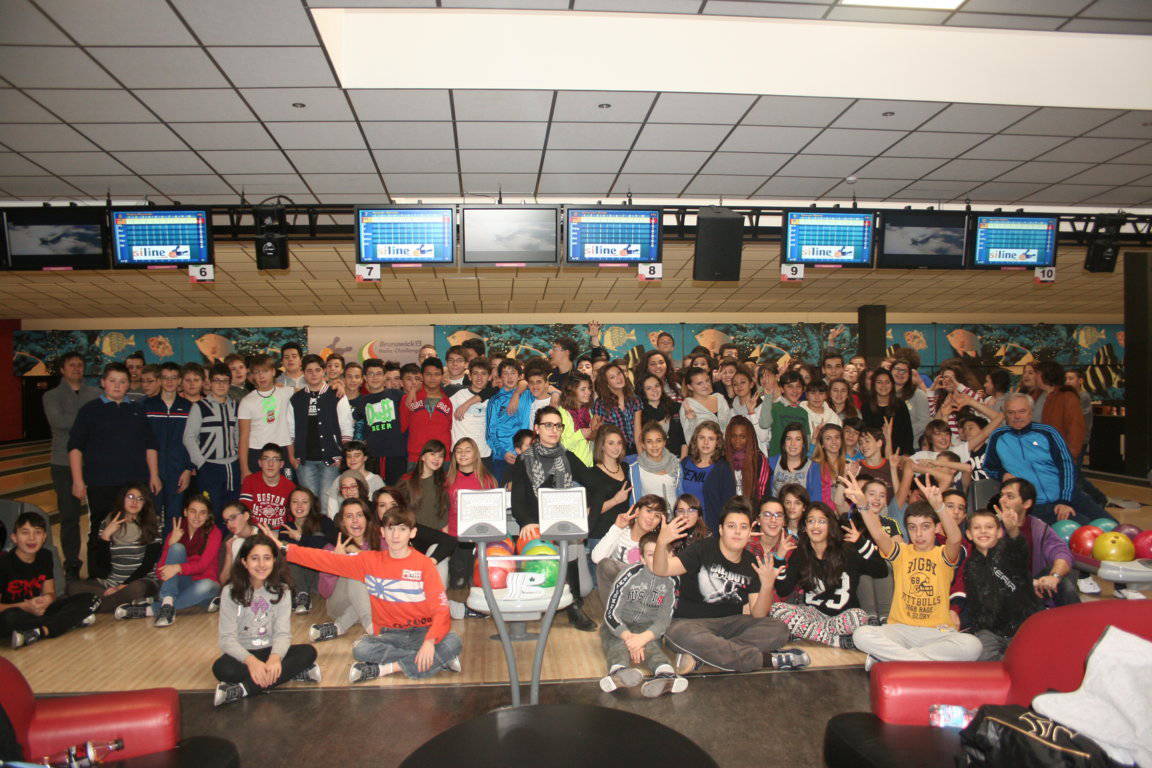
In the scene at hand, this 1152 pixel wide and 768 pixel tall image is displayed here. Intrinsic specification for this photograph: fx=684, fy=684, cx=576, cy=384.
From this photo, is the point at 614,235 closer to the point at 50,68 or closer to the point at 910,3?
the point at 910,3

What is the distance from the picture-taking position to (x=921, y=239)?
19.3 feet

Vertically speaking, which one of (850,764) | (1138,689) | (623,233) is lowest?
(850,764)

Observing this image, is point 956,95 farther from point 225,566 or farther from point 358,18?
point 225,566

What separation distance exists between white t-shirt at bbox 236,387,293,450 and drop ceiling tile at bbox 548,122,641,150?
9.06ft

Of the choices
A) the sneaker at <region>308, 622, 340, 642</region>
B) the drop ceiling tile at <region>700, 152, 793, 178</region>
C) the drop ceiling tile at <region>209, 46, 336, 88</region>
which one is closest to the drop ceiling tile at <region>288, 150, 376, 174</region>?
the drop ceiling tile at <region>209, 46, 336, 88</region>

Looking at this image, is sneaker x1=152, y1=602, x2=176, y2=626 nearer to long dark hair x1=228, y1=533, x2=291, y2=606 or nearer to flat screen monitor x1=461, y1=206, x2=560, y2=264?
long dark hair x1=228, y1=533, x2=291, y2=606

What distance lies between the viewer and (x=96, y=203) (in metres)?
6.15

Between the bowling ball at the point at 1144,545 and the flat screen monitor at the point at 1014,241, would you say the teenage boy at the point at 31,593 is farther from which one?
the flat screen monitor at the point at 1014,241

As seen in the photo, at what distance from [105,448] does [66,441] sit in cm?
Result: 69

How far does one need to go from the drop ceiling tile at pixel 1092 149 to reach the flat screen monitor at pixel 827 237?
136 cm

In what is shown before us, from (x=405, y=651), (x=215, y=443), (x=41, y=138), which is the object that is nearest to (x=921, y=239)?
(x=405, y=651)

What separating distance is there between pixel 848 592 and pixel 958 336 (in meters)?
12.0

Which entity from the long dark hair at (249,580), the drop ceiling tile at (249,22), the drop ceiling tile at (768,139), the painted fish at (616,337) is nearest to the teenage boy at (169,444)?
the long dark hair at (249,580)

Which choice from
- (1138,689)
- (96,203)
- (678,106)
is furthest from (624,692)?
(96,203)
